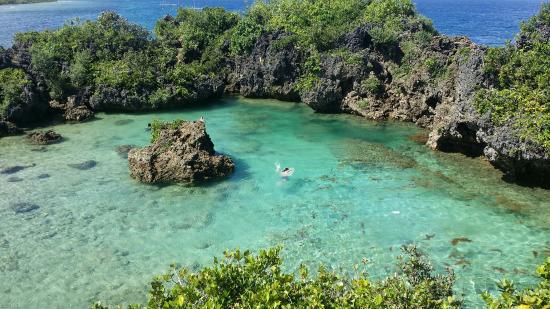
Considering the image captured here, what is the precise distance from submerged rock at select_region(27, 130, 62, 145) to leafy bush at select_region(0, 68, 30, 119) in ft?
12.9

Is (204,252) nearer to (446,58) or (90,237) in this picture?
(90,237)

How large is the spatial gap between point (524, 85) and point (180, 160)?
17957 millimetres

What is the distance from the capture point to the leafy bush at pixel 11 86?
3275cm

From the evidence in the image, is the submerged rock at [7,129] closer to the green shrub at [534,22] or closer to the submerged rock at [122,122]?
the submerged rock at [122,122]

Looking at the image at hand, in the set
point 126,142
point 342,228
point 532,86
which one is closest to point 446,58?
point 532,86

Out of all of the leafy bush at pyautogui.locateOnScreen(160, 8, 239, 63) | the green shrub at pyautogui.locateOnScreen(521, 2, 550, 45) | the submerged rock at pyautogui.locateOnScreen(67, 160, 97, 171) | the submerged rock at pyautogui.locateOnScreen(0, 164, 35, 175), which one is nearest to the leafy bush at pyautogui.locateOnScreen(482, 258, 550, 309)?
the green shrub at pyautogui.locateOnScreen(521, 2, 550, 45)

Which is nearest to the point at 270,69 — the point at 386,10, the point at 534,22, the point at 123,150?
the point at 386,10

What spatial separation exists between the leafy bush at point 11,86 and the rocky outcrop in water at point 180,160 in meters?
13.5

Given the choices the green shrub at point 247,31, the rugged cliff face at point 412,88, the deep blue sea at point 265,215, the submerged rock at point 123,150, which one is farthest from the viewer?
the green shrub at point 247,31

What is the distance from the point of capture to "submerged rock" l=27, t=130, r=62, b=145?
29859 mm

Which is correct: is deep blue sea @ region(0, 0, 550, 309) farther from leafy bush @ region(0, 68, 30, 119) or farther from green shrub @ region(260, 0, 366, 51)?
green shrub @ region(260, 0, 366, 51)

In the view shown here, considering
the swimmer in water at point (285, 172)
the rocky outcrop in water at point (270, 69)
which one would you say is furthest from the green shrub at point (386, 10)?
the swimmer in water at point (285, 172)

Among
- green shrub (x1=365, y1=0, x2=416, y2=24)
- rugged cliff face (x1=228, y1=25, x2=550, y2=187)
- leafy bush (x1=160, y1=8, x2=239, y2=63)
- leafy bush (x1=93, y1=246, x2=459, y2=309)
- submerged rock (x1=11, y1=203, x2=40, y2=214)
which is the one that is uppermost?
green shrub (x1=365, y1=0, x2=416, y2=24)

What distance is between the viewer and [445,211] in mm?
20859
